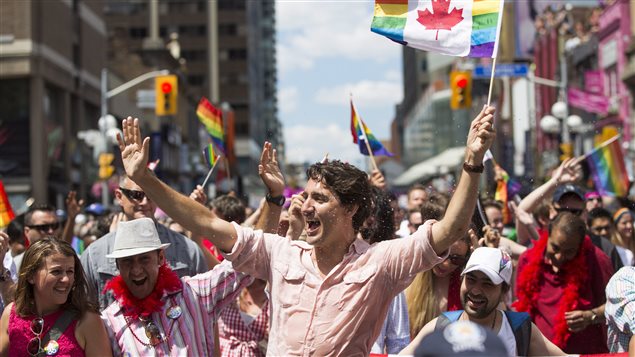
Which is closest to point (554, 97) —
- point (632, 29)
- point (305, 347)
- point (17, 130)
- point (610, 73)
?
point (610, 73)

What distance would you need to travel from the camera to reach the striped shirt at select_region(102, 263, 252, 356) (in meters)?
4.87

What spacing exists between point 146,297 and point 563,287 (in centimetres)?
300

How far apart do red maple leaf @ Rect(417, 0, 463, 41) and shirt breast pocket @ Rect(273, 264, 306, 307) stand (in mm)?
1593

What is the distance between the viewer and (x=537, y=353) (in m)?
5.07

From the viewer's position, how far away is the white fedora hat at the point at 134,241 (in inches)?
199

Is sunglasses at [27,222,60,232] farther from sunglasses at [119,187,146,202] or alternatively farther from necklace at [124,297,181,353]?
necklace at [124,297,181,353]

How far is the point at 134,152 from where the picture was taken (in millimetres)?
4438

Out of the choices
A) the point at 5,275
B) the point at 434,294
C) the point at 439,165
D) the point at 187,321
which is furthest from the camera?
the point at 439,165

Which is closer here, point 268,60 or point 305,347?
point 305,347

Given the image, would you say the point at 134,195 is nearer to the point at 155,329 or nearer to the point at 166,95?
the point at 155,329

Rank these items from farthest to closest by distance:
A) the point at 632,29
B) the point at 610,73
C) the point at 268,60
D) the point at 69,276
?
the point at 268,60 < the point at 610,73 < the point at 632,29 < the point at 69,276

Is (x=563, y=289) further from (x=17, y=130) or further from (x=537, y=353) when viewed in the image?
(x=17, y=130)

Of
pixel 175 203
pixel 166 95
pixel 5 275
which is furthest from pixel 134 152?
pixel 166 95

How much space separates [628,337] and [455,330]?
343 cm
